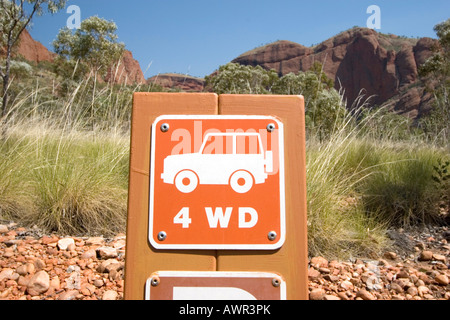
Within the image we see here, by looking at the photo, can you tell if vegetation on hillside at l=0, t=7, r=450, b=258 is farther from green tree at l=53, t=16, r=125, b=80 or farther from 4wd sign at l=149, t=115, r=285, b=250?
green tree at l=53, t=16, r=125, b=80

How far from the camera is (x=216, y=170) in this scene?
114cm

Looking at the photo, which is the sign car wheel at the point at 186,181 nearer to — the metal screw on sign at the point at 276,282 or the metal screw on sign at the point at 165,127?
the metal screw on sign at the point at 165,127

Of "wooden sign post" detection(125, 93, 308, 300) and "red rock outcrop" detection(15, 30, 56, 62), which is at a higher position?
"red rock outcrop" detection(15, 30, 56, 62)

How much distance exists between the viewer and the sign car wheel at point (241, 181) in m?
1.14

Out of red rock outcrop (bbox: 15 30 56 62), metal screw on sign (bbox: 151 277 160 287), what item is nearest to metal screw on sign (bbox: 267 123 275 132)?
metal screw on sign (bbox: 151 277 160 287)

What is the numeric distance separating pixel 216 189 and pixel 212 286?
0.93 ft

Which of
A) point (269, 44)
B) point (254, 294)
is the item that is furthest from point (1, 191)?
point (269, 44)

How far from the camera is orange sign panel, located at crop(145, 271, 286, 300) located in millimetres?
1096

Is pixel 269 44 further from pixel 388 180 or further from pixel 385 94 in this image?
pixel 388 180

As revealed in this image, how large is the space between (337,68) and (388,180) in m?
74.8

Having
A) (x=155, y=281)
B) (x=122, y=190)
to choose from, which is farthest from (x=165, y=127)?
(x=122, y=190)

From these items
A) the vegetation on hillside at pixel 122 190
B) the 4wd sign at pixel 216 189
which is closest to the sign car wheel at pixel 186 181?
the 4wd sign at pixel 216 189

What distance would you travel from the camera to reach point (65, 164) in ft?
11.4

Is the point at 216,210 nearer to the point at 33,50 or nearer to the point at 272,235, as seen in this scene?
the point at 272,235
